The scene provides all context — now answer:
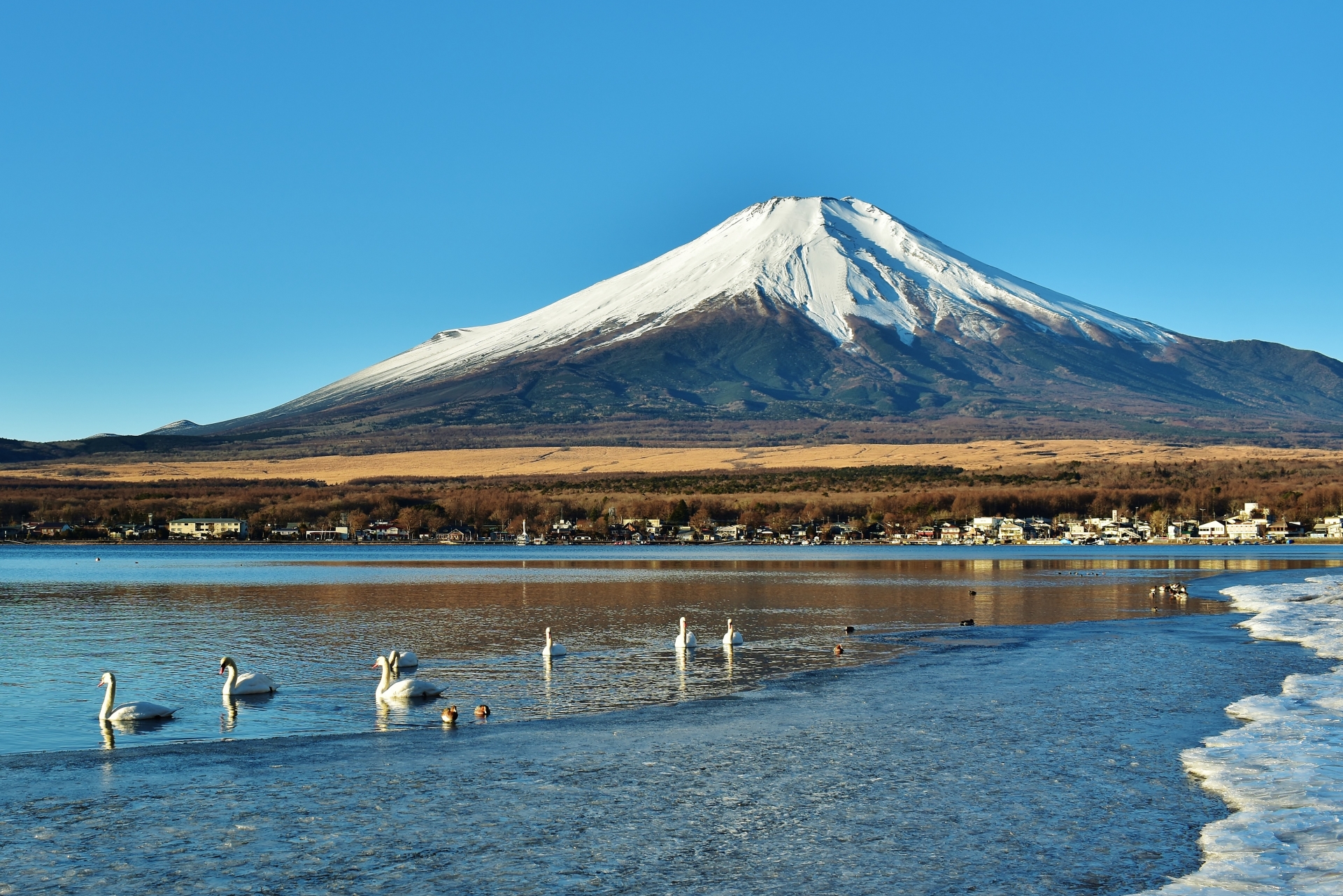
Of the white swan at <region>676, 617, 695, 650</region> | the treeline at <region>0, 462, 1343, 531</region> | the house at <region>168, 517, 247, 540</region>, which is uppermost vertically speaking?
the treeline at <region>0, 462, 1343, 531</region>

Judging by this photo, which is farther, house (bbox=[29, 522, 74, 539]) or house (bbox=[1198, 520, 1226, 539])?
Result: house (bbox=[29, 522, 74, 539])

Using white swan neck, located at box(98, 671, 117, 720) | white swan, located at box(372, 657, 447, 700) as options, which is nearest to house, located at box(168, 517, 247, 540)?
white swan, located at box(372, 657, 447, 700)

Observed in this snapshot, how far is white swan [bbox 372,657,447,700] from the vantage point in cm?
2178

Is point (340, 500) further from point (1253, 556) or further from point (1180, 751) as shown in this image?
point (1180, 751)

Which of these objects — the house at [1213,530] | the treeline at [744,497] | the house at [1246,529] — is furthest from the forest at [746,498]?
the house at [1246,529]

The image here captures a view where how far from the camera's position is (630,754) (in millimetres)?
17094

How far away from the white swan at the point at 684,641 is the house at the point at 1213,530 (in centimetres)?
11458

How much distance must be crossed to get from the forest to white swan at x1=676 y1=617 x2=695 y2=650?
379 feet

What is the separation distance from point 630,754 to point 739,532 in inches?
5081

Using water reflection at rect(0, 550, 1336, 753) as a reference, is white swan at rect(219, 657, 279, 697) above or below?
above

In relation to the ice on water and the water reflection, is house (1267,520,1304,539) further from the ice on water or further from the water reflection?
the ice on water

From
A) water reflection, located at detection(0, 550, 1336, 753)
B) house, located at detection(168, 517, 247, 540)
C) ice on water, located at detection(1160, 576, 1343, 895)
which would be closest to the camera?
ice on water, located at detection(1160, 576, 1343, 895)

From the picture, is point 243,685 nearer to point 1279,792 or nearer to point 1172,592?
point 1279,792

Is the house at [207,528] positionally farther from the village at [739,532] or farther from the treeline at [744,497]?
the treeline at [744,497]
